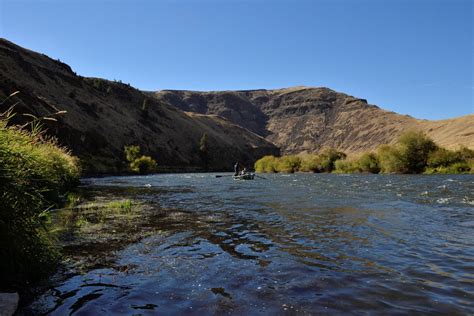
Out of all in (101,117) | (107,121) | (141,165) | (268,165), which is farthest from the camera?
(107,121)

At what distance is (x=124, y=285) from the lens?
812 cm

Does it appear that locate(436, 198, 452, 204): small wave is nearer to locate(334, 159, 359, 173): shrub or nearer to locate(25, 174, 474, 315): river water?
locate(25, 174, 474, 315): river water

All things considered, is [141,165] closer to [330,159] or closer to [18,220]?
[330,159]

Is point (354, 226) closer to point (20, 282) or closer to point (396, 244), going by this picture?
point (396, 244)

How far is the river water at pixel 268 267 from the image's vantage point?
6973 mm

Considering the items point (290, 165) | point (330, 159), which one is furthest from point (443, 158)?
point (290, 165)

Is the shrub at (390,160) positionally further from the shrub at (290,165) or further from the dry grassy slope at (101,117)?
the dry grassy slope at (101,117)

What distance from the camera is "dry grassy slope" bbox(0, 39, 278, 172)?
8869cm

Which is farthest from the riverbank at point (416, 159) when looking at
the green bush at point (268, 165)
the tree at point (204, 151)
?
the tree at point (204, 151)

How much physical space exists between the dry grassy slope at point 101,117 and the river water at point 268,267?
63.2 m

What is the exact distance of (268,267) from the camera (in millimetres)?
9578

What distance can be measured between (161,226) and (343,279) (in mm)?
8839

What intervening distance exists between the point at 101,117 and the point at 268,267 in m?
122

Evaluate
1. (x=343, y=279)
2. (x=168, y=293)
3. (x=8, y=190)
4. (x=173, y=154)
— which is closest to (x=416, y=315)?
(x=343, y=279)
